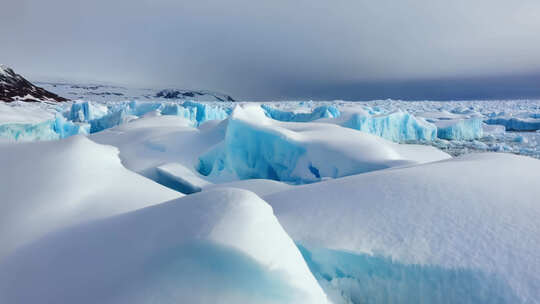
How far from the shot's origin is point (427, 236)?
1642 mm

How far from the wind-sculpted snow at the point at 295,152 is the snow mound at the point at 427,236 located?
2.49 meters

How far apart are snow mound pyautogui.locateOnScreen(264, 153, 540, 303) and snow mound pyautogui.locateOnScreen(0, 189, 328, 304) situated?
1.78 feet

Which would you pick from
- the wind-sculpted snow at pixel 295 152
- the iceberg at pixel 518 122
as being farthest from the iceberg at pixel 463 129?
the wind-sculpted snow at pixel 295 152

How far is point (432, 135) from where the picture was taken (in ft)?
44.0

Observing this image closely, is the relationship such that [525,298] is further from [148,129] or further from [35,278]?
[148,129]

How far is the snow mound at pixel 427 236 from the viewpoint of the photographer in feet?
4.55

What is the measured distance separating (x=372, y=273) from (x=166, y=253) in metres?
1.08

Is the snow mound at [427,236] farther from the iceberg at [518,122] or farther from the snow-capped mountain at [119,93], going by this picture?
the snow-capped mountain at [119,93]

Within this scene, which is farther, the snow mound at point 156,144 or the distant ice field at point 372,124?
the distant ice field at point 372,124

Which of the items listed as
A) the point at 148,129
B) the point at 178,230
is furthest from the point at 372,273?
the point at 148,129

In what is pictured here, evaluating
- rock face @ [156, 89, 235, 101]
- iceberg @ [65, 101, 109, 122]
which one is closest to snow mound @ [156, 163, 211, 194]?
iceberg @ [65, 101, 109, 122]

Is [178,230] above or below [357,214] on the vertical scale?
above

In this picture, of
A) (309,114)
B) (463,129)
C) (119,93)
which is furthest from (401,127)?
(119,93)

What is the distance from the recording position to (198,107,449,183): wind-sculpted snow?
495cm
